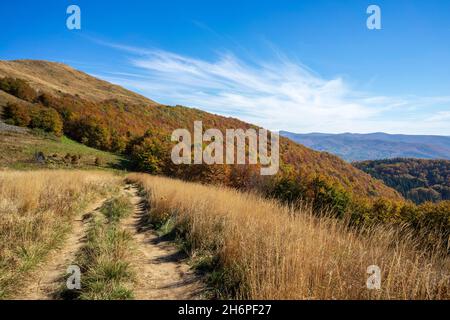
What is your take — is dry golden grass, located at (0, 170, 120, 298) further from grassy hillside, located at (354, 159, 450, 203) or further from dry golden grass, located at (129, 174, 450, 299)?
grassy hillside, located at (354, 159, 450, 203)

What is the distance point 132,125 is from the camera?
3108 inches

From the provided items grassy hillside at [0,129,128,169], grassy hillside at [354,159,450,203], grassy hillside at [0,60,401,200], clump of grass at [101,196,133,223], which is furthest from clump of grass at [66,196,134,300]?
grassy hillside at [354,159,450,203]

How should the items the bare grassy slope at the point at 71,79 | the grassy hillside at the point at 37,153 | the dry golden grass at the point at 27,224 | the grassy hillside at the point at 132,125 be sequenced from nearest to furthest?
the dry golden grass at the point at 27,224 < the grassy hillside at the point at 37,153 < the grassy hillside at the point at 132,125 < the bare grassy slope at the point at 71,79

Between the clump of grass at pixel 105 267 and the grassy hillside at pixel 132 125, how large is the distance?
32306 mm

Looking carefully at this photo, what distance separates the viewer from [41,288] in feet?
11.4

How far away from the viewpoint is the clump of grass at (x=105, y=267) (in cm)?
327

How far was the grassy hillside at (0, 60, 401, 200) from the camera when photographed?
4334cm

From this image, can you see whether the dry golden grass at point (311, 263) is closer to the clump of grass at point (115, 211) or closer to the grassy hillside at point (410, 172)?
the clump of grass at point (115, 211)

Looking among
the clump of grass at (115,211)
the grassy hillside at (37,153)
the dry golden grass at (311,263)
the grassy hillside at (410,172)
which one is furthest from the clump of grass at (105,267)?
the grassy hillside at (410,172)

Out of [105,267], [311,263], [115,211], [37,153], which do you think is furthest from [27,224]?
[37,153]
